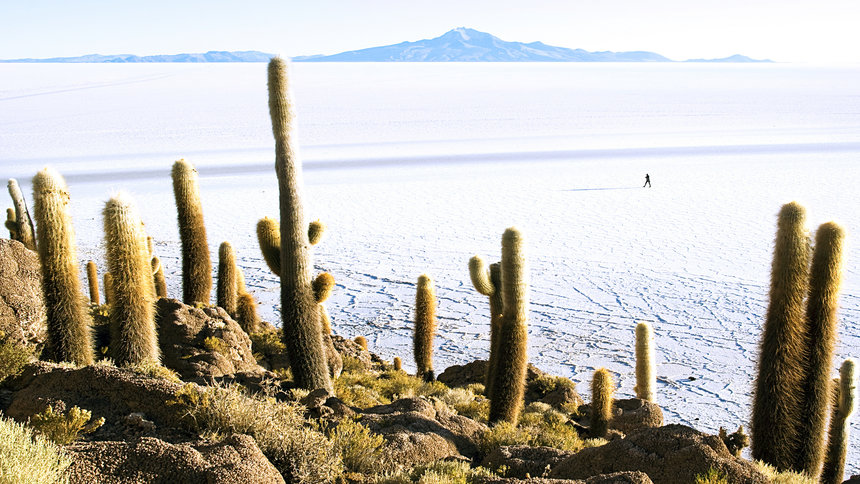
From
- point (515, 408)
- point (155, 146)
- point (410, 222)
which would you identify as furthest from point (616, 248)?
point (155, 146)

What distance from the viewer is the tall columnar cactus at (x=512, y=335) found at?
25.5ft

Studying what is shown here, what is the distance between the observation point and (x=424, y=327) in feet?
34.4

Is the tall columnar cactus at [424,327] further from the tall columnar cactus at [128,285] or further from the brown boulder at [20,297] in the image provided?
the brown boulder at [20,297]

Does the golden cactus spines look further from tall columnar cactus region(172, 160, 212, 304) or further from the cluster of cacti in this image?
the cluster of cacti

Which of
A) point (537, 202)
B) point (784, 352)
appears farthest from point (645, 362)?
point (537, 202)

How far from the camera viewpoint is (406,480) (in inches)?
171

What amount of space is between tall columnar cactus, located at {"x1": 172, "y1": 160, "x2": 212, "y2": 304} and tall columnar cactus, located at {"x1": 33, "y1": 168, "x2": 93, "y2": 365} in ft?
9.46

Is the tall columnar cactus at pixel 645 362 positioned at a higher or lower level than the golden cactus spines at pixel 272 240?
lower

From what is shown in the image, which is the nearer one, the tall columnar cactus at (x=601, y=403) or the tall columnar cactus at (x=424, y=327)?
the tall columnar cactus at (x=601, y=403)

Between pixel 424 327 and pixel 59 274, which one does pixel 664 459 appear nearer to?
pixel 59 274

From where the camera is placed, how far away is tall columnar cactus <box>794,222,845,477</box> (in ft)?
21.2

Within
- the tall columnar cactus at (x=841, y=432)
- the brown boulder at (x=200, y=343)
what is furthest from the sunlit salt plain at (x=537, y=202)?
the brown boulder at (x=200, y=343)

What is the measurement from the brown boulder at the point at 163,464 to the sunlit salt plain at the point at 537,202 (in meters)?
6.91

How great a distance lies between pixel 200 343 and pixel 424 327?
3.24m
